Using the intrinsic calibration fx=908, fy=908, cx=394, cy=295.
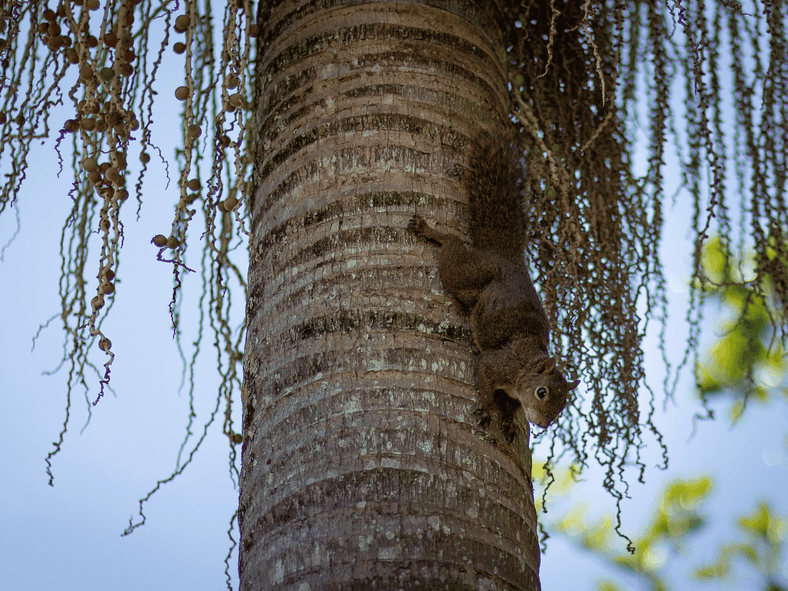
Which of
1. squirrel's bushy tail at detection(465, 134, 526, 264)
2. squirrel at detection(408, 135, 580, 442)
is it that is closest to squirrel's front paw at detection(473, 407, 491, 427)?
squirrel at detection(408, 135, 580, 442)

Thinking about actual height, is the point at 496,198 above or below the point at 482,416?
above

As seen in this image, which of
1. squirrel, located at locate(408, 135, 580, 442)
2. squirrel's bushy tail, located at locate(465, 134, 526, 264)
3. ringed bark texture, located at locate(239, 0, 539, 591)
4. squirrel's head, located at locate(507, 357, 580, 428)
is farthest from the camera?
squirrel's head, located at locate(507, 357, 580, 428)

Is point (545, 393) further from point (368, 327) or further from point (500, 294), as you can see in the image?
point (368, 327)

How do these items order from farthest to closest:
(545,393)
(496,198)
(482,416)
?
(545,393), (496,198), (482,416)

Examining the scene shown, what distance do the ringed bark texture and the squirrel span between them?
43 mm

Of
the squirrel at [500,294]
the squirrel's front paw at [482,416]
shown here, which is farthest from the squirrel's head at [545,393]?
the squirrel's front paw at [482,416]

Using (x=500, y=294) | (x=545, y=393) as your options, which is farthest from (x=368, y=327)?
(x=545, y=393)

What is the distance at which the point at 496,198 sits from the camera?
2.20 m

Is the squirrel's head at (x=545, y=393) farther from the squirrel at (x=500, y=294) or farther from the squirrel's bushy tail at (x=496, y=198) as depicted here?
the squirrel's bushy tail at (x=496, y=198)

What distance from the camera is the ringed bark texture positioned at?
63.4 inches

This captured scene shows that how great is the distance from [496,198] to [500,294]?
0.78 ft

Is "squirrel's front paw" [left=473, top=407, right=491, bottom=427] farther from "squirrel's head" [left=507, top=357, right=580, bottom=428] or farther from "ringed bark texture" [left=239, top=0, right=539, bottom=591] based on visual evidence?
"squirrel's head" [left=507, top=357, right=580, bottom=428]

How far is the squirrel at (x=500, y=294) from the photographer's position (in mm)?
A: 1908

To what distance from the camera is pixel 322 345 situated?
181cm
